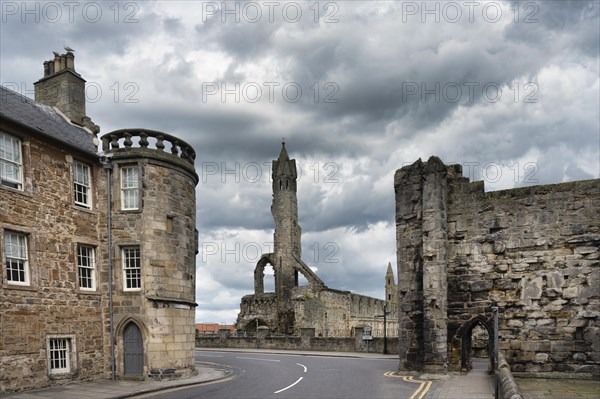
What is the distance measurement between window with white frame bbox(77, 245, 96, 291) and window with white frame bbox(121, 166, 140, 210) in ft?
6.58

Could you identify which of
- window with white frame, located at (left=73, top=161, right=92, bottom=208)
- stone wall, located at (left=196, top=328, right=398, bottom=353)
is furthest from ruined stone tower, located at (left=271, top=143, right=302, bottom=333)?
window with white frame, located at (left=73, top=161, right=92, bottom=208)

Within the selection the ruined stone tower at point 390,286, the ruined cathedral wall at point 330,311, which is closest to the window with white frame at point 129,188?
the ruined cathedral wall at point 330,311

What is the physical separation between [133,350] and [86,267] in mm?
3372

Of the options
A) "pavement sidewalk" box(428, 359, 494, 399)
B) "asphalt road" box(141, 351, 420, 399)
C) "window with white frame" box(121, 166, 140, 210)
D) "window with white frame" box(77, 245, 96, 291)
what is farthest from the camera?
"window with white frame" box(121, 166, 140, 210)

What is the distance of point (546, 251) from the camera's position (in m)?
18.6

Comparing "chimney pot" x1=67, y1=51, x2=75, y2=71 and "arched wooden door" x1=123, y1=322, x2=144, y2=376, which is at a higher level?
"chimney pot" x1=67, y1=51, x2=75, y2=71

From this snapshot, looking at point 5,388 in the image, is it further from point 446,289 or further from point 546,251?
point 546,251

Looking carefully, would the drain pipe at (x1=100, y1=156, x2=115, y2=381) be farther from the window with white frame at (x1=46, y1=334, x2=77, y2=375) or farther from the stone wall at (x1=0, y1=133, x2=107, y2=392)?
the window with white frame at (x1=46, y1=334, x2=77, y2=375)

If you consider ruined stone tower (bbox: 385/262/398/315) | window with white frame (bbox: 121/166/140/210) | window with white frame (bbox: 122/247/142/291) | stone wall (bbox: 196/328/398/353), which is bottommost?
ruined stone tower (bbox: 385/262/398/315)

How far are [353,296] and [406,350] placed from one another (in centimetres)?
3928

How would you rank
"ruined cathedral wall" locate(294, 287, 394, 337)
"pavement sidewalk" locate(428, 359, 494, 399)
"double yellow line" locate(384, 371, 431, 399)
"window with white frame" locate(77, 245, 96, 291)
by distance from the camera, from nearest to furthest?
"pavement sidewalk" locate(428, 359, 494, 399)
"double yellow line" locate(384, 371, 431, 399)
"window with white frame" locate(77, 245, 96, 291)
"ruined cathedral wall" locate(294, 287, 394, 337)

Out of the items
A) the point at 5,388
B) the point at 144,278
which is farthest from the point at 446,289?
the point at 5,388

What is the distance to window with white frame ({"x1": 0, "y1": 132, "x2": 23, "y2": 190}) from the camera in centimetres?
1630

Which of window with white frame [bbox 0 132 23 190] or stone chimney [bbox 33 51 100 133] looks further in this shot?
stone chimney [bbox 33 51 100 133]
